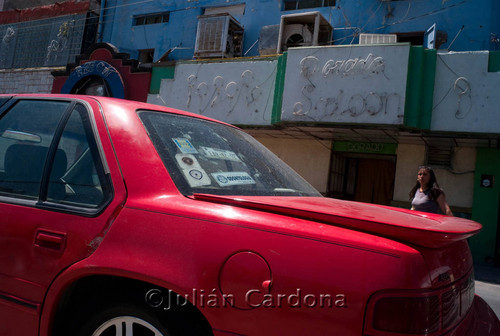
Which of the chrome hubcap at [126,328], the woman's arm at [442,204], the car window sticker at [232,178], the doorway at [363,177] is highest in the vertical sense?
the doorway at [363,177]

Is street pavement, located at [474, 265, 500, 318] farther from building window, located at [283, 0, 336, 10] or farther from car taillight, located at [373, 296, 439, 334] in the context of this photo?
building window, located at [283, 0, 336, 10]

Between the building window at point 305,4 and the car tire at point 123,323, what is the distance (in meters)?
13.4

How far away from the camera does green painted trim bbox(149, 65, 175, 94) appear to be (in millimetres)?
12133

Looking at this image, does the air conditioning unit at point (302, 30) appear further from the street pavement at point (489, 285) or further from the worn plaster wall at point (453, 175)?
the street pavement at point (489, 285)

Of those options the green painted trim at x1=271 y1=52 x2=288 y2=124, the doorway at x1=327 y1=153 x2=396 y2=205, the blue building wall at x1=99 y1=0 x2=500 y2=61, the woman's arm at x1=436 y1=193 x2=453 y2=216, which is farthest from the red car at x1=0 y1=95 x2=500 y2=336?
the blue building wall at x1=99 y1=0 x2=500 y2=61

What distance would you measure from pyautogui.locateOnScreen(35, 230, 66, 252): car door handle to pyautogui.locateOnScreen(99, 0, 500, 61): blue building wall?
11.9 metres

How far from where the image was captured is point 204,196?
160 centimetres

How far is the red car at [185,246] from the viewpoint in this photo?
1.26m

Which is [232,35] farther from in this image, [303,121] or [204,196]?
[204,196]

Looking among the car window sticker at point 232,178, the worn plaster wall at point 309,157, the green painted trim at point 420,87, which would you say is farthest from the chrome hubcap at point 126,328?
the worn plaster wall at point 309,157

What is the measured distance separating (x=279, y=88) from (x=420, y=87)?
3.28 m

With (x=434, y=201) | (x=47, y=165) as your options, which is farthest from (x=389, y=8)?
(x=47, y=165)

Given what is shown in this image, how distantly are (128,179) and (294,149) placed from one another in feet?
33.2

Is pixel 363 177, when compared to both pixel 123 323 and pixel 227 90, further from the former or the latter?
pixel 123 323
